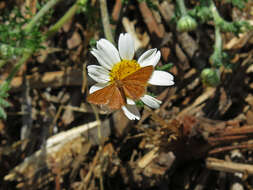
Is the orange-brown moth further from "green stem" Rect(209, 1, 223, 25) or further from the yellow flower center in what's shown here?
"green stem" Rect(209, 1, 223, 25)

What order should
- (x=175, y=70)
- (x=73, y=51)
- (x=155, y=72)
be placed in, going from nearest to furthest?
(x=155, y=72)
(x=175, y=70)
(x=73, y=51)

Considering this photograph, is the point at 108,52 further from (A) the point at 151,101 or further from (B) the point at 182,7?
(B) the point at 182,7

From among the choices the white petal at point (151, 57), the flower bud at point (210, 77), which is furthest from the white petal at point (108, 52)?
the flower bud at point (210, 77)

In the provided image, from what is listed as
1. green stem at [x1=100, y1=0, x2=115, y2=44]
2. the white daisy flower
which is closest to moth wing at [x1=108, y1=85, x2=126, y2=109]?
the white daisy flower

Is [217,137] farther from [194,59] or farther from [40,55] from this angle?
[40,55]

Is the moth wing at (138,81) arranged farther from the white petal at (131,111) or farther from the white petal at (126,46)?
the white petal at (126,46)

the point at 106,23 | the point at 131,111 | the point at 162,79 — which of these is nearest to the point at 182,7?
the point at 106,23

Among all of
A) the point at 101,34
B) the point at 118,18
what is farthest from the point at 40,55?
the point at 118,18
